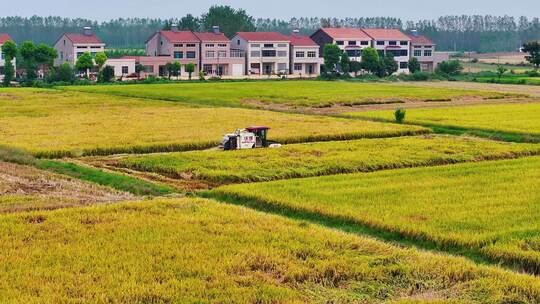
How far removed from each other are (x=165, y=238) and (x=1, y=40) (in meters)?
60.5

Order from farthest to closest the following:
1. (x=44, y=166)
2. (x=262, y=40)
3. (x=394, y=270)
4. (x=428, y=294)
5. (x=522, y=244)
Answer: (x=262, y=40) < (x=44, y=166) < (x=522, y=244) < (x=394, y=270) < (x=428, y=294)

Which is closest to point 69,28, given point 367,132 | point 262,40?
point 262,40

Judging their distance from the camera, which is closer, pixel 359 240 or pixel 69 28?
pixel 359 240

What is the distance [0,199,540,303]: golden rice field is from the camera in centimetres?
983

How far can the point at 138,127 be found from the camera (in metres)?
29.8

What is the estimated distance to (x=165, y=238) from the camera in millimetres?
12320

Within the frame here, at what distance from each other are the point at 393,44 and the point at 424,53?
15.0 feet

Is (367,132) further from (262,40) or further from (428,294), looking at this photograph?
(262,40)

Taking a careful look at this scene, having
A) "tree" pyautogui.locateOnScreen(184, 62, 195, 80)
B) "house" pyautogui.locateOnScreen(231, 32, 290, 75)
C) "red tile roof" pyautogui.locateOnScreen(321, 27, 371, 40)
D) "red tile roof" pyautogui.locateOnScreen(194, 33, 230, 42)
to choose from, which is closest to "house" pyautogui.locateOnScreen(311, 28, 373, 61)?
"red tile roof" pyautogui.locateOnScreen(321, 27, 371, 40)

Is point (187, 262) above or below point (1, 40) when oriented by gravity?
below

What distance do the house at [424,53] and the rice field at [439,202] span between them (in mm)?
69005

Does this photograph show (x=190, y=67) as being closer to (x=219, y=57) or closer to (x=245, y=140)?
(x=219, y=57)

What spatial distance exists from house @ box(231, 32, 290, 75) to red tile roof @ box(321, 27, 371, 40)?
5438 mm

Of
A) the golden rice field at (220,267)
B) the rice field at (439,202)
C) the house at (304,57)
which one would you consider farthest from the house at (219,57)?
the golden rice field at (220,267)
